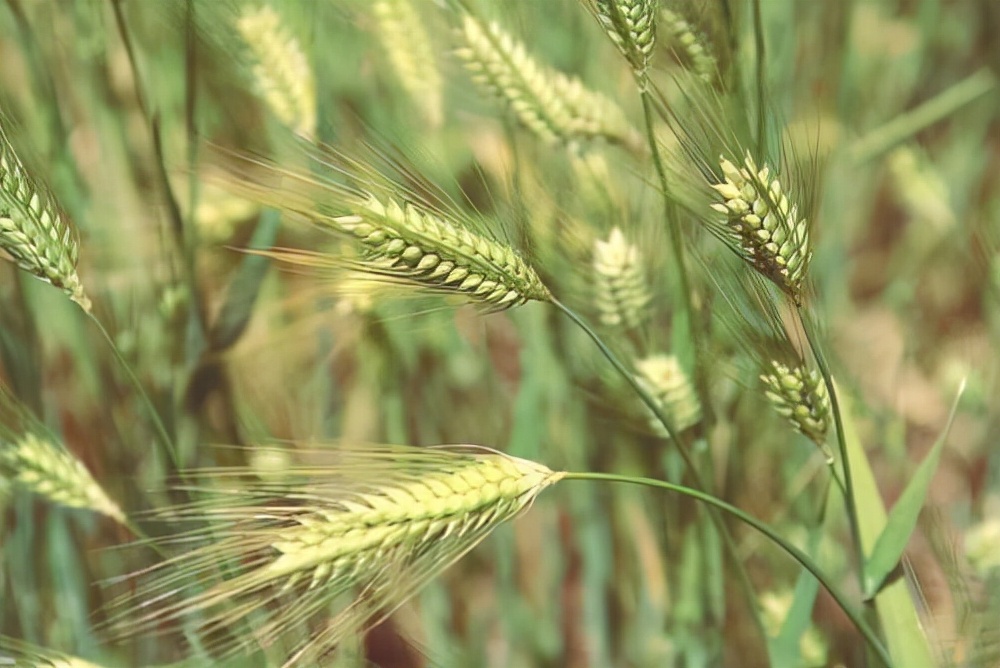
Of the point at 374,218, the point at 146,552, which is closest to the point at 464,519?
the point at 374,218

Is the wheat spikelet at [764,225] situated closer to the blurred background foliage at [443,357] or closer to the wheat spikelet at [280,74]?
the blurred background foliage at [443,357]

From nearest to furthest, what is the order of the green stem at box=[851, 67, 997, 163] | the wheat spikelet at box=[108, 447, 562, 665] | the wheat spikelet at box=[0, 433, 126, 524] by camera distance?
the wheat spikelet at box=[108, 447, 562, 665]
the wheat spikelet at box=[0, 433, 126, 524]
the green stem at box=[851, 67, 997, 163]

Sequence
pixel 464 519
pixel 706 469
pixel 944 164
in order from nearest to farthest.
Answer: pixel 464 519
pixel 706 469
pixel 944 164

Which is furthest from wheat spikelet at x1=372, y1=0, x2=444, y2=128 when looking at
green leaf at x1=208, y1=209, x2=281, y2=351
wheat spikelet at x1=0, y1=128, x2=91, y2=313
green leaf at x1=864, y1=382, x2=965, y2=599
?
green leaf at x1=864, y1=382, x2=965, y2=599

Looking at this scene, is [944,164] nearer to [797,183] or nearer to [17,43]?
[797,183]

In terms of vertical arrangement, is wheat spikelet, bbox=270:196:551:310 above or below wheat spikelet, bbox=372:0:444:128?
below

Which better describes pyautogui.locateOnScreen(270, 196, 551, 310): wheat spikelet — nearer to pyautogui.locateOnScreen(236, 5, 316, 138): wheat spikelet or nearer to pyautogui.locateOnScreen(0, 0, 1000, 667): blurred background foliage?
pyautogui.locateOnScreen(0, 0, 1000, 667): blurred background foliage
